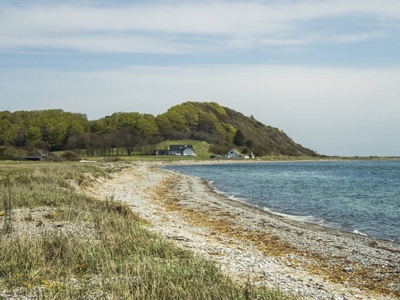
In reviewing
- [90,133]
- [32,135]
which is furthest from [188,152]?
[32,135]

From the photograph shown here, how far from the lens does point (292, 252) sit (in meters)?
12.7

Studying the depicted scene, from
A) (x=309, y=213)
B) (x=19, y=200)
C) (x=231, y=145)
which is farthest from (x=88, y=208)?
(x=231, y=145)

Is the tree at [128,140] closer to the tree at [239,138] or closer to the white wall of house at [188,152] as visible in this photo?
the white wall of house at [188,152]

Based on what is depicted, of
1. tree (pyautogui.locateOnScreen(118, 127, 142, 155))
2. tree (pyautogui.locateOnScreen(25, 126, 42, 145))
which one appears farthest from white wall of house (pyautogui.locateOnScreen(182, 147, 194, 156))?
tree (pyautogui.locateOnScreen(25, 126, 42, 145))

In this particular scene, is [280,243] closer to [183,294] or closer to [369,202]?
[183,294]

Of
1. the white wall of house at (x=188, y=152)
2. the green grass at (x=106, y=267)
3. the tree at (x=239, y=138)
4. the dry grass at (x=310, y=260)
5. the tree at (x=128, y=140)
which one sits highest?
the tree at (x=239, y=138)

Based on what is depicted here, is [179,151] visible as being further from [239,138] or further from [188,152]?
[239,138]

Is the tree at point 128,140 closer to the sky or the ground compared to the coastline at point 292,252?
closer to the sky

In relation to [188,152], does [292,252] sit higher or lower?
lower

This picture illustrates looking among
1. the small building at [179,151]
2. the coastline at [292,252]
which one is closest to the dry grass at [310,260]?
the coastline at [292,252]

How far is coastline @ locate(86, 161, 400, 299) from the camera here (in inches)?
355

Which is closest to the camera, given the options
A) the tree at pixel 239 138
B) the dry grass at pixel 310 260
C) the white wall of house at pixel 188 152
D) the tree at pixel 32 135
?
the dry grass at pixel 310 260

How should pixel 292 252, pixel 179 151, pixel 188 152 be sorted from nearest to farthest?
pixel 292 252 < pixel 179 151 < pixel 188 152

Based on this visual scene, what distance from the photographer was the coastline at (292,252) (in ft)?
29.6
